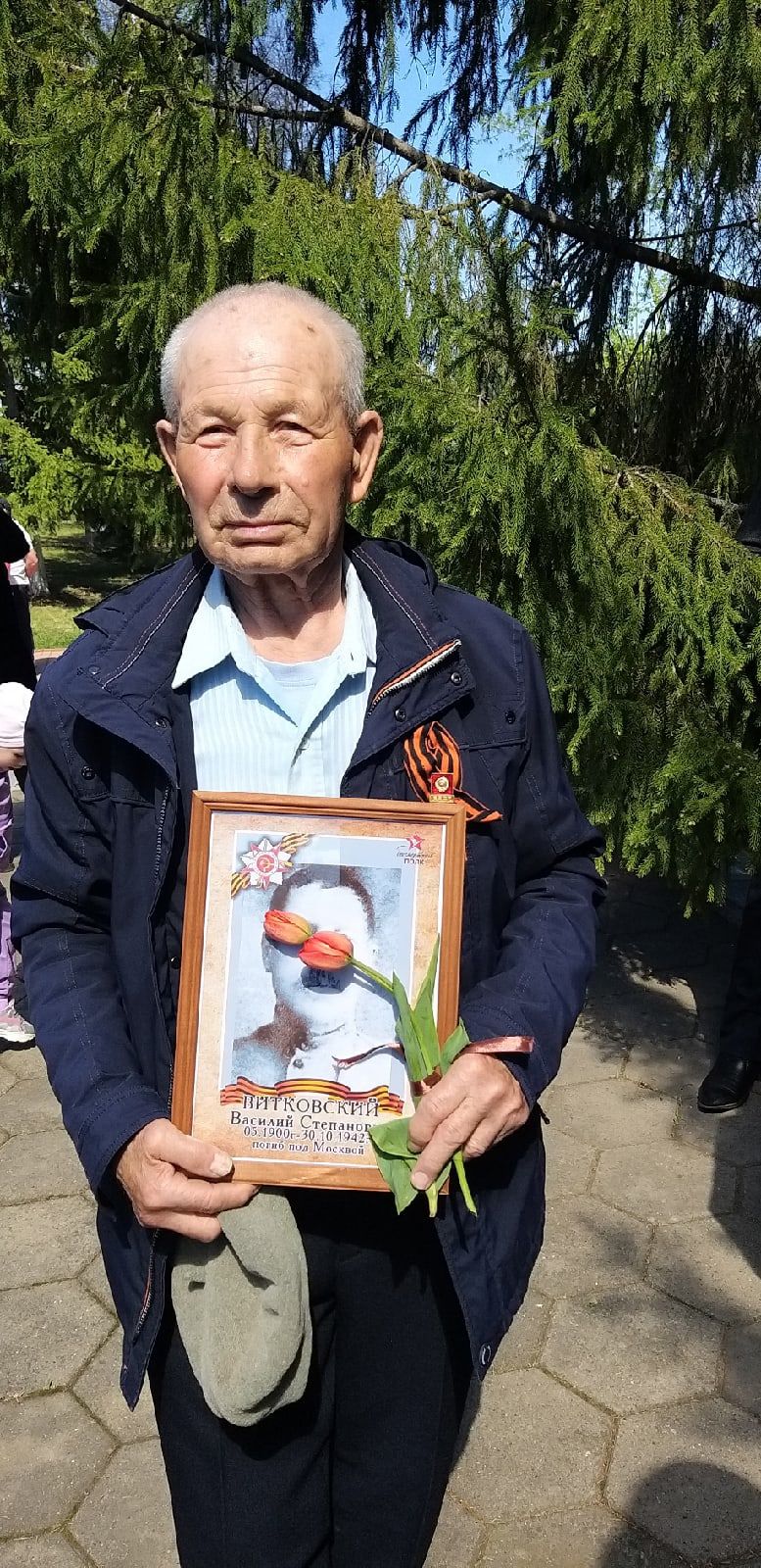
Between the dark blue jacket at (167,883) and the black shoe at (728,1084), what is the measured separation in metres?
2.36

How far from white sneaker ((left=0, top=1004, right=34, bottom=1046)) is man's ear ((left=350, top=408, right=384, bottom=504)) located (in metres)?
3.15

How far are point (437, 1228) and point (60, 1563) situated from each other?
1412mm

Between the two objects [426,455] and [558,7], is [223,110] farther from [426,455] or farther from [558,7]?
[426,455]

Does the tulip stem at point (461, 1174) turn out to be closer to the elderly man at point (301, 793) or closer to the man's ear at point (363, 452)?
the elderly man at point (301, 793)

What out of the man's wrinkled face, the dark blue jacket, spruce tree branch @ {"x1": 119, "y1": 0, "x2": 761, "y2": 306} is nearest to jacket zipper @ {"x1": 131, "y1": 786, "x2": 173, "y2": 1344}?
the dark blue jacket

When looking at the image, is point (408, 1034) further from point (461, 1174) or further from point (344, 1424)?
point (344, 1424)

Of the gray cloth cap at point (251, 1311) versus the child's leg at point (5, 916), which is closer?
the gray cloth cap at point (251, 1311)

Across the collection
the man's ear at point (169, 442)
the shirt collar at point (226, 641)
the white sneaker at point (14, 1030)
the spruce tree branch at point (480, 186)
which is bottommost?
the white sneaker at point (14, 1030)

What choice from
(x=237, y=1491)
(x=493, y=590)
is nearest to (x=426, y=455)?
(x=493, y=590)

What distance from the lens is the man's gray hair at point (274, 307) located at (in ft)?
4.98

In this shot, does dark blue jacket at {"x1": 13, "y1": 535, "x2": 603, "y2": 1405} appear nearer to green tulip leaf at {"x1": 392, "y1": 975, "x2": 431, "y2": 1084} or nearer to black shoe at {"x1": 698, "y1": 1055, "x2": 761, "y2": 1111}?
green tulip leaf at {"x1": 392, "y1": 975, "x2": 431, "y2": 1084}

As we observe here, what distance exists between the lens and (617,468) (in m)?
3.80

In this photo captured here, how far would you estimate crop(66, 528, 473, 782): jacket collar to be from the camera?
1494 millimetres

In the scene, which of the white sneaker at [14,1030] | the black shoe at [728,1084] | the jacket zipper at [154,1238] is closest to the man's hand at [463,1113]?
the jacket zipper at [154,1238]
